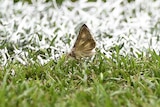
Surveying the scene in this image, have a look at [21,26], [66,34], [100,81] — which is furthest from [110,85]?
[21,26]

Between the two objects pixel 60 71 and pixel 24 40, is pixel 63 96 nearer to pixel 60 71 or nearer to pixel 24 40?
pixel 60 71

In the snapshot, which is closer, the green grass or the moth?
the green grass

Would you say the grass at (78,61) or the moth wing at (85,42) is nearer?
the grass at (78,61)

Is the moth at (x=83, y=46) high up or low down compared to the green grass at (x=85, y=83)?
up

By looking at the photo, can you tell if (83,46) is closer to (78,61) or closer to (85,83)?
(78,61)

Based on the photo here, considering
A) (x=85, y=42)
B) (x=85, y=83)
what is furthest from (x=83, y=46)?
(x=85, y=83)

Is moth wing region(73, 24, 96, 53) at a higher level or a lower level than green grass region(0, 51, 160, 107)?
higher
